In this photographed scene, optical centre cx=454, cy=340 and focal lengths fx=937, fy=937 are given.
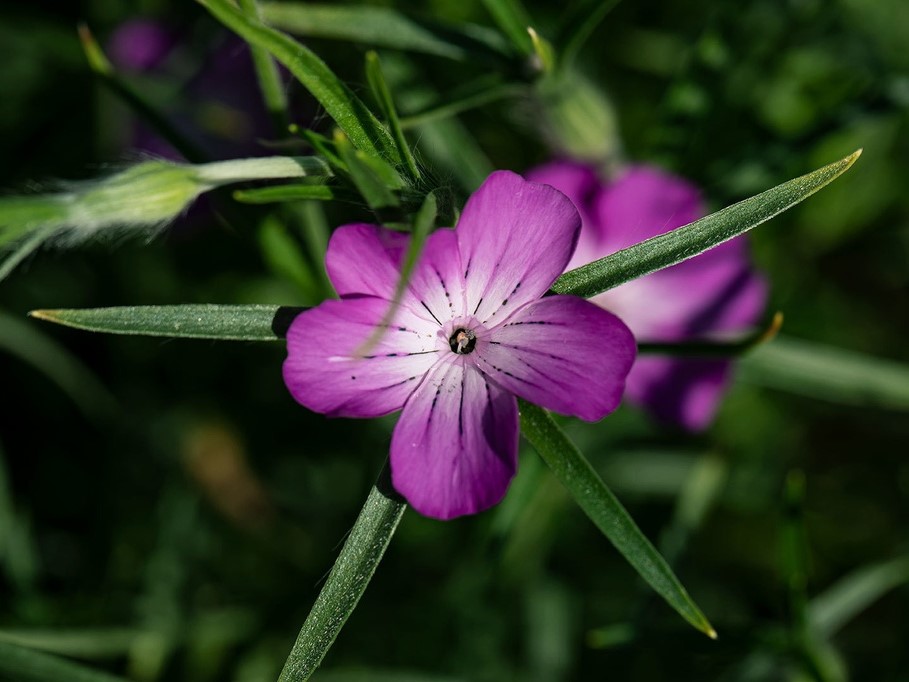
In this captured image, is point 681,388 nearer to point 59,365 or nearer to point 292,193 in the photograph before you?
point 292,193

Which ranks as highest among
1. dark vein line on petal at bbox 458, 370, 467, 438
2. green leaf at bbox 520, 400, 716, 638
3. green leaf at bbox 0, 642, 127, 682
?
dark vein line on petal at bbox 458, 370, 467, 438

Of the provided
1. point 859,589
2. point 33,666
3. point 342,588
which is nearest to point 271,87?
point 342,588

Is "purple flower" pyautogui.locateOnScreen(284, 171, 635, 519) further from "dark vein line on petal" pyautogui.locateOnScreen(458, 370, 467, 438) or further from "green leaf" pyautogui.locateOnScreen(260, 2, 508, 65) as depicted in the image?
"green leaf" pyautogui.locateOnScreen(260, 2, 508, 65)

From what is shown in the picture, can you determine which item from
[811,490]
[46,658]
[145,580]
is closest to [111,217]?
[46,658]

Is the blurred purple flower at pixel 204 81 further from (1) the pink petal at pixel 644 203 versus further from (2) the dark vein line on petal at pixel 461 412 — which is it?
(2) the dark vein line on petal at pixel 461 412

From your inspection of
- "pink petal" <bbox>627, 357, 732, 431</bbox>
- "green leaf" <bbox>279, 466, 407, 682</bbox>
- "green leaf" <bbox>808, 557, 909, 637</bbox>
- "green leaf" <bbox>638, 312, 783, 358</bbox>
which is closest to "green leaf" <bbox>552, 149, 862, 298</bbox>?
"green leaf" <bbox>638, 312, 783, 358</bbox>

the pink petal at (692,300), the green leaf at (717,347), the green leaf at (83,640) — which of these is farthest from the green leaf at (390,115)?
the green leaf at (83,640)
